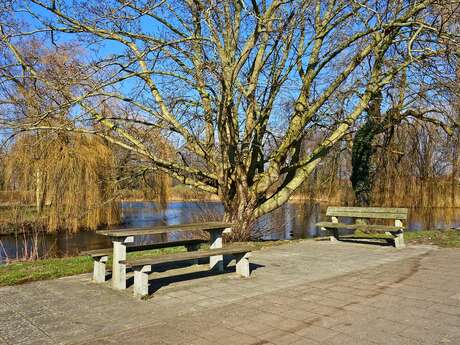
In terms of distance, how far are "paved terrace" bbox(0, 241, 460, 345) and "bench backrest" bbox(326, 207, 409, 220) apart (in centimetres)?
226

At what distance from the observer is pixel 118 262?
575cm

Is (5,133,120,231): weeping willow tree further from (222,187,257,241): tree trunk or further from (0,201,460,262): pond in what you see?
(222,187,257,241): tree trunk

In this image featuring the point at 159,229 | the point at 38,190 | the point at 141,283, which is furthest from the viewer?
the point at 38,190

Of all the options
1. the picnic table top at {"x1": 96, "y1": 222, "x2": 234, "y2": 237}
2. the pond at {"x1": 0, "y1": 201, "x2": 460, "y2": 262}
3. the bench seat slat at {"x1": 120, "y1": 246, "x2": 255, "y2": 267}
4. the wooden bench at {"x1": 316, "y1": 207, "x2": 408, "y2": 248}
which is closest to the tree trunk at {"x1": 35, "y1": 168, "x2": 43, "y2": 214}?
the pond at {"x1": 0, "y1": 201, "x2": 460, "y2": 262}

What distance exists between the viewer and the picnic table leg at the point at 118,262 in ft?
18.7

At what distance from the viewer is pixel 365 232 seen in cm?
1388

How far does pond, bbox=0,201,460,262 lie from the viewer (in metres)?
13.8

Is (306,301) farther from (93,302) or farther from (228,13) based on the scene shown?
(228,13)

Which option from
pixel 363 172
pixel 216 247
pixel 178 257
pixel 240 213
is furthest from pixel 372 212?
pixel 178 257

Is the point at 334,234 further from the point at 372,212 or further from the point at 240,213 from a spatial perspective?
the point at 240,213

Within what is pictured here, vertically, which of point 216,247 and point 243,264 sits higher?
point 216,247

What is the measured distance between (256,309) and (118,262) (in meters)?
1.93

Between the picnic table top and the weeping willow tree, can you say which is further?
the weeping willow tree

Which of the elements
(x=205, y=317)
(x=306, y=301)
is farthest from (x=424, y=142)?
Result: (x=205, y=317)
